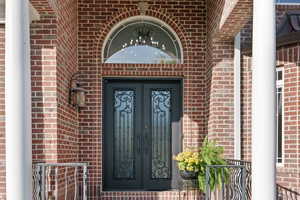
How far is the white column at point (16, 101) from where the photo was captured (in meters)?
4.38

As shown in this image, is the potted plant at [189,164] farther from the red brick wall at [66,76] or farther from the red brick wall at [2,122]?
the red brick wall at [2,122]

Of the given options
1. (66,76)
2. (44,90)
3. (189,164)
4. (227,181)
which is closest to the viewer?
(44,90)

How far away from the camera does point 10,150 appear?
441cm

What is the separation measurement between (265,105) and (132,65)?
11.0 ft

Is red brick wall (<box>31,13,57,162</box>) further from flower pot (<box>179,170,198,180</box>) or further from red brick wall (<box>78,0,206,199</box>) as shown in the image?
flower pot (<box>179,170,198,180</box>)

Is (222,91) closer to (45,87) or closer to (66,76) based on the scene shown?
(66,76)

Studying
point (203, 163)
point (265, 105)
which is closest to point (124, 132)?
point (203, 163)

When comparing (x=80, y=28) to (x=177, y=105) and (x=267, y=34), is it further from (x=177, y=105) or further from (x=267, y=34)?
(x=267, y=34)

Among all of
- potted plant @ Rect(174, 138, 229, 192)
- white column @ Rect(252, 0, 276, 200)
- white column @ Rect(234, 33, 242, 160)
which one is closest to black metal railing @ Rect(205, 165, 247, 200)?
potted plant @ Rect(174, 138, 229, 192)

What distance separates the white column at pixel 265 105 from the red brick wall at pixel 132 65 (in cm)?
293

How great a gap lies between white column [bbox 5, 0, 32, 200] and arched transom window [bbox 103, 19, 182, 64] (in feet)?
9.99

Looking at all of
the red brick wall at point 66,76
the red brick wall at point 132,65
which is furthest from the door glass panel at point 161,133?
the red brick wall at point 66,76

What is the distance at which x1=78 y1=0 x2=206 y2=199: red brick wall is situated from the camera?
726cm

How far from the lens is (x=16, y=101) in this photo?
4.40 m
